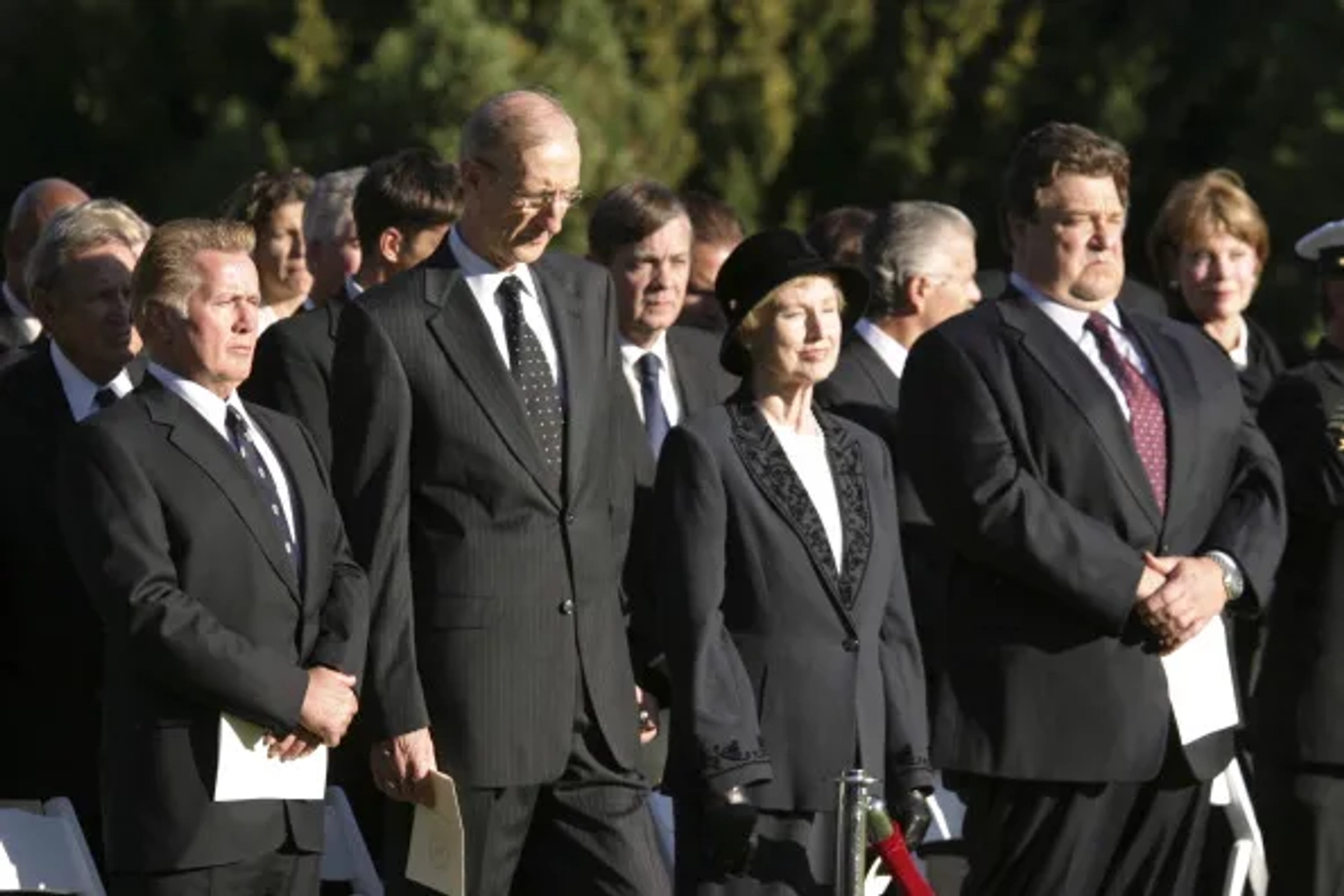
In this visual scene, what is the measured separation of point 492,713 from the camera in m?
7.72

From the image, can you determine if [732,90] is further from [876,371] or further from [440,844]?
[440,844]

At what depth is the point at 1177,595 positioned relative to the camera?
27.1 ft

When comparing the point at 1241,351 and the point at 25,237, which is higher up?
the point at 25,237

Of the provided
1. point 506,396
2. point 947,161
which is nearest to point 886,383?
point 506,396

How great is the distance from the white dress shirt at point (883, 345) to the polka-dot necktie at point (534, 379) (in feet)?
8.96

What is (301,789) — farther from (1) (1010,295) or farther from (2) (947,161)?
(2) (947,161)

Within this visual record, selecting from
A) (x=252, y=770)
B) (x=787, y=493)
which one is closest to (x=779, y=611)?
(x=787, y=493)

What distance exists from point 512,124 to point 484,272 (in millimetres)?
327

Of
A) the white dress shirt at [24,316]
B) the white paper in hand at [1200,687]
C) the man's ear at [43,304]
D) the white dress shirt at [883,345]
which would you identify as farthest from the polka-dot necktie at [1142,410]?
the white dress shirt at [24,316]

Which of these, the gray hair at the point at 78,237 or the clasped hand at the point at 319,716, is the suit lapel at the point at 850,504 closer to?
the clasped hand at the point at 319,716

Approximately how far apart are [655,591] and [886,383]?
2336 mm

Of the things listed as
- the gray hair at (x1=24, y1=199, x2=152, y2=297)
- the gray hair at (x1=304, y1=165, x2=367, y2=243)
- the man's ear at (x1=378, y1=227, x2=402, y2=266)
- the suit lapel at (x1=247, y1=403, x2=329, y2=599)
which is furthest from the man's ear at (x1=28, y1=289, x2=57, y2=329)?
the gray hair at (x1=304, y1=165, x2=367, y2=243)

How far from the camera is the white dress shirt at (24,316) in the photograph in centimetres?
1070

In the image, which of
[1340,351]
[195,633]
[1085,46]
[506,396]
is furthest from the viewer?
[1085,46]
